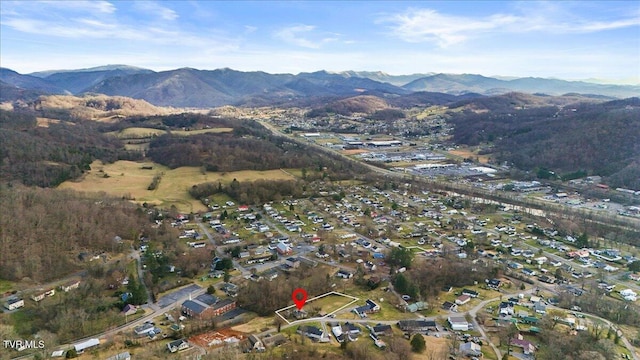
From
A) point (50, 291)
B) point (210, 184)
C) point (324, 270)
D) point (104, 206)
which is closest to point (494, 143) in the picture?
point (210, 184)

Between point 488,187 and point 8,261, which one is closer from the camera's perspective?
point 8,261

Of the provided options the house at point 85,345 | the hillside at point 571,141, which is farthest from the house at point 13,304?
the hillside at point 571,141

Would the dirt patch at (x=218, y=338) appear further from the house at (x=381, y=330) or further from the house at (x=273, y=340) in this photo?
the house at (x=381, y=330)

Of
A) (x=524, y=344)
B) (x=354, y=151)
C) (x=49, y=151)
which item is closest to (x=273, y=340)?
(x=524, y=344)

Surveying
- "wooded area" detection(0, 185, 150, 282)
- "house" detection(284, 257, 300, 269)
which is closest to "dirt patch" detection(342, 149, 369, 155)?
"wooded area" detection(0, 185, 150, 282)

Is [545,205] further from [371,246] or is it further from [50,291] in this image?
[50,291]

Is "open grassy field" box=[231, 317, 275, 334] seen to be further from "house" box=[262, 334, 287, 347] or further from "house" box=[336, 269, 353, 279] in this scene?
"house" box=[336, 269, 353, 279]
